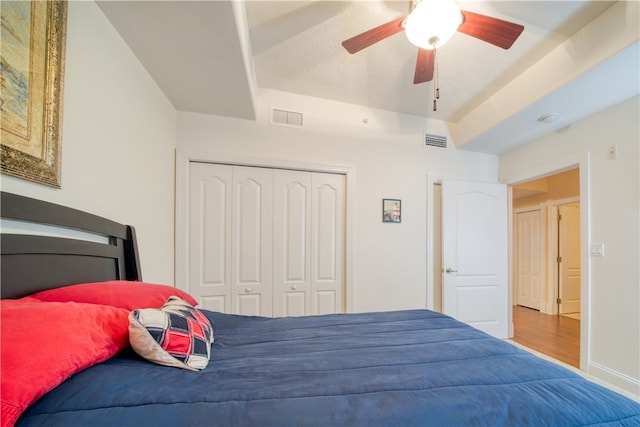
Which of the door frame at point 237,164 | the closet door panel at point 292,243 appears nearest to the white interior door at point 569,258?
the door frame at point 237,164

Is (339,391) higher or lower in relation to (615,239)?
lower

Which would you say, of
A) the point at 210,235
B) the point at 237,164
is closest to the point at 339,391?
the point at 210,235

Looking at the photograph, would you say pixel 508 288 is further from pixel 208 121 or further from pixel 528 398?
pixel 208 121

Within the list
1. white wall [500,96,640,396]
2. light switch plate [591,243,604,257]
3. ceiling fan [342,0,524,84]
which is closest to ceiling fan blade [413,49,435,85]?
ceiling fan [342,0,524,84]

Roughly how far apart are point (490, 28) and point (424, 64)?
410 mm

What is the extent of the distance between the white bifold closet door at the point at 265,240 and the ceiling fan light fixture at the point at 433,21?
1.59m

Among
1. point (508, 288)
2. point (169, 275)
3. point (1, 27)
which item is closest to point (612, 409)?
point (1, 27)

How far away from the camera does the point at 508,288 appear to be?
3.33 meters

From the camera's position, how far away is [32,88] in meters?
0.94

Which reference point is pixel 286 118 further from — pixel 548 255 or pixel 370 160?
pixel 548 255

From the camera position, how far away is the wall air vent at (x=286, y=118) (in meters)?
2.69

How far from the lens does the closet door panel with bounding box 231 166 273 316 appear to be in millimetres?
2572

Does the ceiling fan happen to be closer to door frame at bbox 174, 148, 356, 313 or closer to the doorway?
door frame at bbox 174, 148, 356, 313

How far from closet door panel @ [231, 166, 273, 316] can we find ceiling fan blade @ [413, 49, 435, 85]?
5.24 feet
